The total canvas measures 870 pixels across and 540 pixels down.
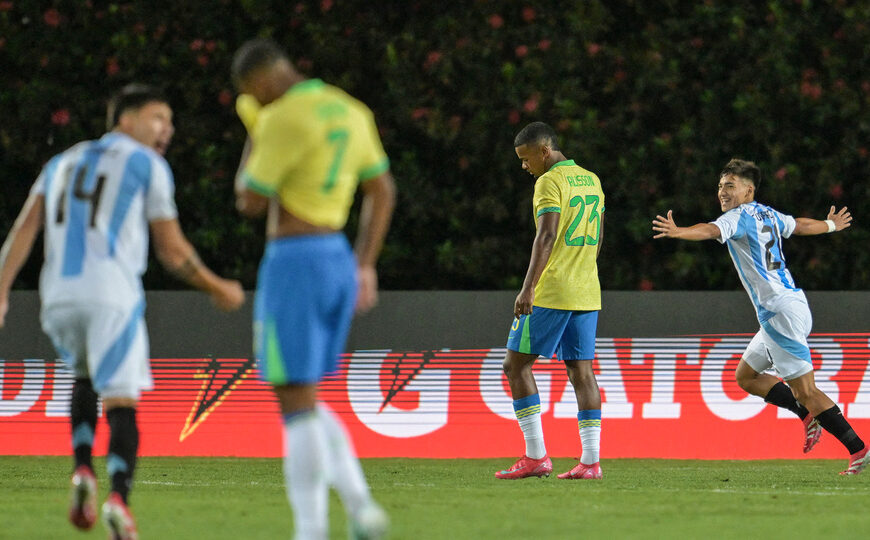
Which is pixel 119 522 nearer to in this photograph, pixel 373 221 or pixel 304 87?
pixel 373 221

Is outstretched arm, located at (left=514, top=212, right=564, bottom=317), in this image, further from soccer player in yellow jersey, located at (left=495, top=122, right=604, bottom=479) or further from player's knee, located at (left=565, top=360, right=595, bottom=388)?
player's knee, located at (left=565, top=360, right=595, bottom=388)

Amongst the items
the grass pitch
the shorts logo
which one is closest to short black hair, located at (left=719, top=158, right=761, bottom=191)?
the grass pitch

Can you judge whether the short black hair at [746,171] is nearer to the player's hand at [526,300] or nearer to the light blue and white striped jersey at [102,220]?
the player's hand at [526,300]

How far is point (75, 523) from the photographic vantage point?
515 centimetres

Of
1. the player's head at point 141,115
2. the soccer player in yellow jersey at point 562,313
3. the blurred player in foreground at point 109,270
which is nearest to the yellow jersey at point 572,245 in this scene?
the soccer player in yellow jersey at point 562,313

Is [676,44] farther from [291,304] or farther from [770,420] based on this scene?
[291,304]

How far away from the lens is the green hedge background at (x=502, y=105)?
41.3 ft

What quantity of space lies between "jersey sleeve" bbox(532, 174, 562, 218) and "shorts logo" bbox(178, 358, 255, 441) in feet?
12.0

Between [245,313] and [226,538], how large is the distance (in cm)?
590

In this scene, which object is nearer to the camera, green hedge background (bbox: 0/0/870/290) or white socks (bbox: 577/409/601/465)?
white socks (bbox: 577/409/601/465)

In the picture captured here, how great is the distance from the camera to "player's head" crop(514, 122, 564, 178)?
8438 millimetres

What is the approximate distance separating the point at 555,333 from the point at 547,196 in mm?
→ 873

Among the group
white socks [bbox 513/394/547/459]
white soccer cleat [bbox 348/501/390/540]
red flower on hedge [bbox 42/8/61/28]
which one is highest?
red flower on hedge [bbox 42/8/61/28]

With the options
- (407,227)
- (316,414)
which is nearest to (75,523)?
(316,414)
